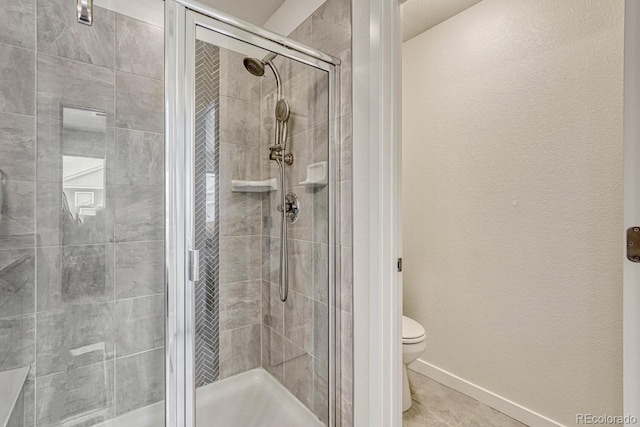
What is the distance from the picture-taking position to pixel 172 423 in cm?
104

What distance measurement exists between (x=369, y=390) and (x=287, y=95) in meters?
1.25

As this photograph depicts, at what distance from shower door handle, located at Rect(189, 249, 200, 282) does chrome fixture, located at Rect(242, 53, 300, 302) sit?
36 cm

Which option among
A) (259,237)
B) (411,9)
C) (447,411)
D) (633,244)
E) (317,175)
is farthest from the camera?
(411,9)

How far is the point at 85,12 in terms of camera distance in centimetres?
107

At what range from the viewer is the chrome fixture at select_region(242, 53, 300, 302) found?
4.11ft

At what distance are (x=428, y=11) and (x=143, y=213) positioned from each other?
6.68 ft

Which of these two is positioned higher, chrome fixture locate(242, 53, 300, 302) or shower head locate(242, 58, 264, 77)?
shower head locate(242, 58, 264, 77)

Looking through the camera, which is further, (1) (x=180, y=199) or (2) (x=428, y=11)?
(2) (x=428, y=11)

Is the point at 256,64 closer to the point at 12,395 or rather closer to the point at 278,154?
the point at 278,154

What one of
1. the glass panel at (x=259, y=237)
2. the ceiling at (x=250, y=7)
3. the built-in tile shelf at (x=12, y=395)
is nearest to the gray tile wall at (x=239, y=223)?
the glass panel at (x=259, y=237)

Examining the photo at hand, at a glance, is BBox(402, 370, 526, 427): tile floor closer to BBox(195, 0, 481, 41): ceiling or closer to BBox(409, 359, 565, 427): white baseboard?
BBox(409, 359, 565, 427): white baseboard

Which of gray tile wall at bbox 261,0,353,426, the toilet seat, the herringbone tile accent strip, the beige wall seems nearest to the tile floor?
the beige wall

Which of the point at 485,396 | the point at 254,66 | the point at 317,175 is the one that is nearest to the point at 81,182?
the point at 254,66

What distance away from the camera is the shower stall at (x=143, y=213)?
1.05 meters
